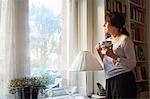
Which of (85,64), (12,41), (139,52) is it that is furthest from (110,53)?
(139,52)

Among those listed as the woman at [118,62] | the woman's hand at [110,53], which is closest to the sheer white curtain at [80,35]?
the woman at [118,62]

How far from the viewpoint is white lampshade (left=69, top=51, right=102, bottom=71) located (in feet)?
9.04

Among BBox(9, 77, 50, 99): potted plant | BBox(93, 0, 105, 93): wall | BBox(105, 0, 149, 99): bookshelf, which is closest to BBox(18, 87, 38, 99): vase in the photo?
BBox(9, 77, 50, 99): potted plant

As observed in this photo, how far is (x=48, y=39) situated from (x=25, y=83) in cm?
72

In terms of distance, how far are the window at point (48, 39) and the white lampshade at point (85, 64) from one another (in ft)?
1.06

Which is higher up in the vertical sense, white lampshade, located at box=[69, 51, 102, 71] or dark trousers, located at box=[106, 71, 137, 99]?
white lampshade, located at box=[69, 51, 102, 71]

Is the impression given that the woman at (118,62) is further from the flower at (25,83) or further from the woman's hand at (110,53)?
the flower at (25,83)

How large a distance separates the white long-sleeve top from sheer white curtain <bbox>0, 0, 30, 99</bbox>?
0.88 meters

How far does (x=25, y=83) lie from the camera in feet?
8.10

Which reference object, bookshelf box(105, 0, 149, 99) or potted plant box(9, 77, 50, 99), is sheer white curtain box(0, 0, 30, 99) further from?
bookshelf box(105, 0, 149, 99)

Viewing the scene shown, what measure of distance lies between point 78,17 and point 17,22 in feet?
3.01

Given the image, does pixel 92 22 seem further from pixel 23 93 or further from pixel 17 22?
pixel 23 93

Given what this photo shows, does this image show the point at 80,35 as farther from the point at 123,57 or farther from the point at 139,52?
the point at 139,52

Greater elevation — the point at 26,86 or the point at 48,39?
the point at 48,39
